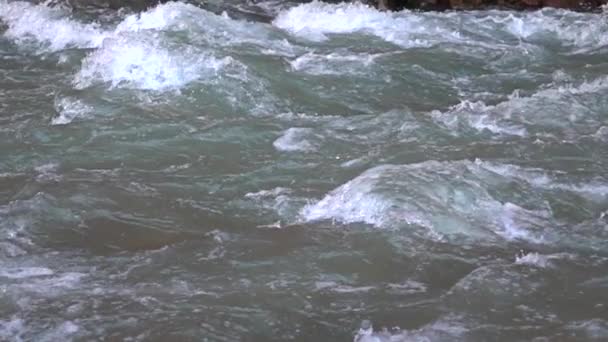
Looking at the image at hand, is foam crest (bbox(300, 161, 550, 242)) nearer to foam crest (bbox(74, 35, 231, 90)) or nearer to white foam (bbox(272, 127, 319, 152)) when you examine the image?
white foam (bbox(272, 127, 319, 152))

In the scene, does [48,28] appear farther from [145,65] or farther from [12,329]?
[12,329]

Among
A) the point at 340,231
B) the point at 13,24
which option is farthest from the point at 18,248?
the point at 13,24

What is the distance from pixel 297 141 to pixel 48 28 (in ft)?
17.5

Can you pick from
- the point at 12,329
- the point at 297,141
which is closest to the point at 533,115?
the point at 297,141

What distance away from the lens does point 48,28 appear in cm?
1057

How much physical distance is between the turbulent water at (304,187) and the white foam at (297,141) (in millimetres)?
39

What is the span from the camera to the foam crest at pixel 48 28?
392 inches

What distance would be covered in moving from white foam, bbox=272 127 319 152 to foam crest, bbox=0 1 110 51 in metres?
3.99

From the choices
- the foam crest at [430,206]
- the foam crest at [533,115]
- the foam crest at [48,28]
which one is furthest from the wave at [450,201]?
the foam crest at [48,28]

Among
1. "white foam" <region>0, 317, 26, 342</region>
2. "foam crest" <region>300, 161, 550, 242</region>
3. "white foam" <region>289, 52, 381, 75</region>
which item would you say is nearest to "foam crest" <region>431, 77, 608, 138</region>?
"foam crest" <region>300, 161, 550, 242</region>

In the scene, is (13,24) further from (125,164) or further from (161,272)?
(161,272)

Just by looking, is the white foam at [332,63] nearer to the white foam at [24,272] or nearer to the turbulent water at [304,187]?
the turbulent water at [304,187]

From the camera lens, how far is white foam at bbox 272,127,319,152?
6.33m

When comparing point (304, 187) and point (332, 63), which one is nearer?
point (304, 187)
